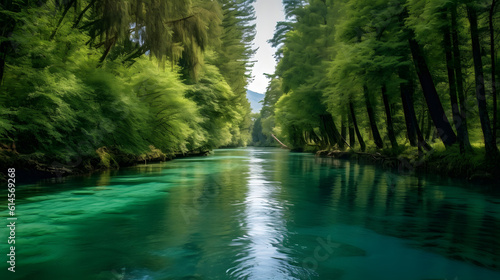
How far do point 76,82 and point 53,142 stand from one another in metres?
2.20

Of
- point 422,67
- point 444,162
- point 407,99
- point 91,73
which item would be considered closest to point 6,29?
point 91,73

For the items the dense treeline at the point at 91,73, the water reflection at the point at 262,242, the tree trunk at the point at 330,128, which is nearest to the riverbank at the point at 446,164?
the water reflection at the point at 262,242

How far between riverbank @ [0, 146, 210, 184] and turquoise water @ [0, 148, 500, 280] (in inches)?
45.0

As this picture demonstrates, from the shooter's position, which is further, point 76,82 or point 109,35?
point 109,35

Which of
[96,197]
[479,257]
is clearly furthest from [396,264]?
[96,197]

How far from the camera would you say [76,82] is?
1365cm

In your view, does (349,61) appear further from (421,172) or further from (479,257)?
(479,257)

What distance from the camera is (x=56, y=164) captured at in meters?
15.1

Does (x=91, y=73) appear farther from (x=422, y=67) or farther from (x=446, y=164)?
(x=446, y=164)

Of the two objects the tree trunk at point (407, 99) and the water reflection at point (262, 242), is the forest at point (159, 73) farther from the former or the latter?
the water reflection at point (262, 242)

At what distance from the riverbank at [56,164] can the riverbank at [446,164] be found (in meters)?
14.6

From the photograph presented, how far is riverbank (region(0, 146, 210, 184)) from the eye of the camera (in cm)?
A: 1289

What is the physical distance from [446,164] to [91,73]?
1491 centimetres

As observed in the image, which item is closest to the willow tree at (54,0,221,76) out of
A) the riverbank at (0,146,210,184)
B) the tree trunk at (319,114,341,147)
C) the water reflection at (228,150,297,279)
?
the riverbank at (0,146,210,184)
